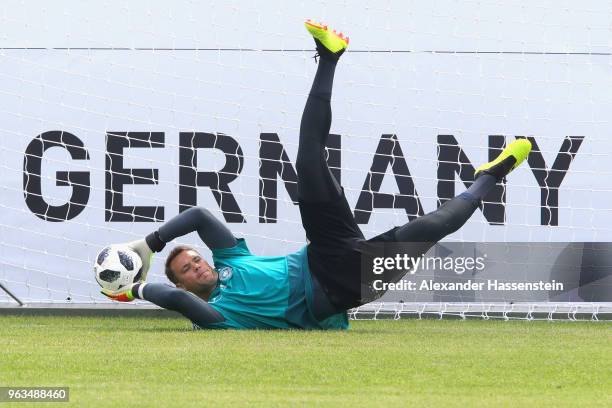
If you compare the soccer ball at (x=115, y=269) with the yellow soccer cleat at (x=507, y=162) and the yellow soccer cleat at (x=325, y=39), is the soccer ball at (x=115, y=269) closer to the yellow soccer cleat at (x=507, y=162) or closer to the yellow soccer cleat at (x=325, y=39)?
the yellow soccer cleat at (x=325, y=39)

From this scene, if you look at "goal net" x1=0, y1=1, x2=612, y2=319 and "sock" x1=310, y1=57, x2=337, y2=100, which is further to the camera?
"goal net" x1=0, y1=1, x2=612, y2=319

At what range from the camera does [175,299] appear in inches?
268

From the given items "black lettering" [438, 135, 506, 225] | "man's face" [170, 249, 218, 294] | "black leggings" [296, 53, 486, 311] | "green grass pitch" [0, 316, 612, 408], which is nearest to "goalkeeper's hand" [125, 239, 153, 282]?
"man's face" [170, 249, 218, 294]

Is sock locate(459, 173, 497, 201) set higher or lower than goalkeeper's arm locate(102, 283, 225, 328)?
higher

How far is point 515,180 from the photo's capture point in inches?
360

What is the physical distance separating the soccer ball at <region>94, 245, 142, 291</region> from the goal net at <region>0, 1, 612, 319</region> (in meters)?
1.87

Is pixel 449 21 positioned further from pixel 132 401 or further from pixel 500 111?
pixel 132 401

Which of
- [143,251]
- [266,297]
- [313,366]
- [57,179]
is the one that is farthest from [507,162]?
[57,179]

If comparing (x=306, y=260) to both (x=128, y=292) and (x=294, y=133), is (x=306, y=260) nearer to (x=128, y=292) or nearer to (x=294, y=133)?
(x=128, y=292)

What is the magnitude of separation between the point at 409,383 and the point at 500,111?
188 inches

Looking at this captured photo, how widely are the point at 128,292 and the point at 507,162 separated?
2.52m

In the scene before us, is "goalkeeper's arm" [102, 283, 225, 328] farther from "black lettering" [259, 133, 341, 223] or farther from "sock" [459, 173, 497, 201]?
"black lettering" [259, 133, 341, 223]

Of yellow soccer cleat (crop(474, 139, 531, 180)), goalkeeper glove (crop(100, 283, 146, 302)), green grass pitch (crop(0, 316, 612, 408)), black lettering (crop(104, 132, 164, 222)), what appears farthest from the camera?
black lettering (crop(104, 132, 164, 222))

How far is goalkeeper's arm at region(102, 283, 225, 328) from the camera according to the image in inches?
268
